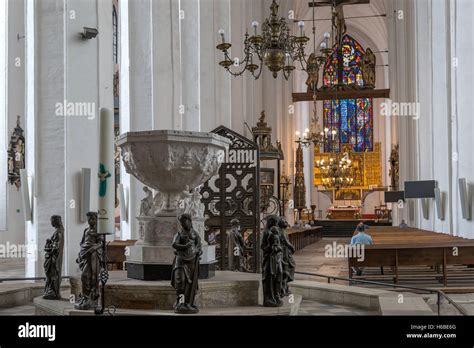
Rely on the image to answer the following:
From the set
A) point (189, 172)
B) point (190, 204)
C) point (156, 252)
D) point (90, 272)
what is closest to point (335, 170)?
point (190, 204)

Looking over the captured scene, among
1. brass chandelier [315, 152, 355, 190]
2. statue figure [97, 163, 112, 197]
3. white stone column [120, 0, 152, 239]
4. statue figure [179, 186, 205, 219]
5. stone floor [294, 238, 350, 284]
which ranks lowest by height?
stone floor [294, 238, 350, 284]

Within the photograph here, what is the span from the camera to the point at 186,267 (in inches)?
253

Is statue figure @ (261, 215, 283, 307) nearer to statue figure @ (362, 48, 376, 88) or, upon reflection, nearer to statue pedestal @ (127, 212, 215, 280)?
statue pedestal @ (127, 212, 215, 280)

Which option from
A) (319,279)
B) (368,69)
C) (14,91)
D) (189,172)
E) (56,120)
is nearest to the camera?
(189,172)

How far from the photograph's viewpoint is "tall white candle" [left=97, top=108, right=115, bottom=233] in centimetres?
468

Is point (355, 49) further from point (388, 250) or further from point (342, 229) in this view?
point (388, 250)

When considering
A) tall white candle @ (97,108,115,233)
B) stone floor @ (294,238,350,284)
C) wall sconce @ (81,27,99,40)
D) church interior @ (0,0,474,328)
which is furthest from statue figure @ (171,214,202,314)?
stone floor @ (294,238,350,284)

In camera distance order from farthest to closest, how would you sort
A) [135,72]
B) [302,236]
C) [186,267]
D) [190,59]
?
[302,236], [190,59], [135,72], [186,267]

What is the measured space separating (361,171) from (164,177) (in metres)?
39.4

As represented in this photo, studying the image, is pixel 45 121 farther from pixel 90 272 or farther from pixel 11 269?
pixel 11 269

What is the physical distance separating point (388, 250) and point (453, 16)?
6669 millimetres

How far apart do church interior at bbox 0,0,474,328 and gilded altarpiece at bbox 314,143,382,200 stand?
1326 centimetres

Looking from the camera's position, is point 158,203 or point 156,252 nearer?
point 156,252
